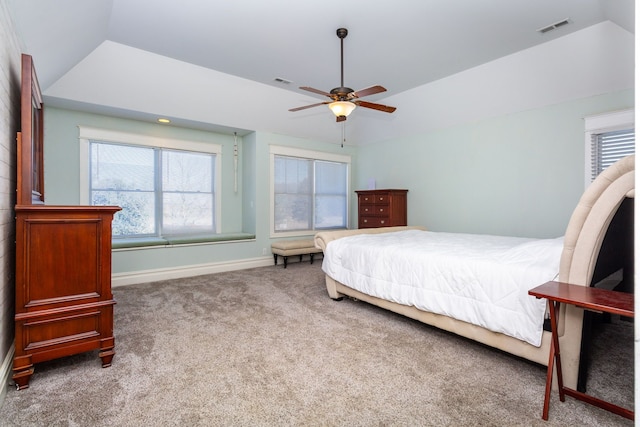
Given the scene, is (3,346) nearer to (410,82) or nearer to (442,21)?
(442,21)

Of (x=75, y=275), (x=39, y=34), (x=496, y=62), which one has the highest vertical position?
(x=496, y=62)

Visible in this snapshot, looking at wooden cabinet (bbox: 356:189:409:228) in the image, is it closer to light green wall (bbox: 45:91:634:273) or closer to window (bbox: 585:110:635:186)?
light green wall (bbox: 45:91:634:273)

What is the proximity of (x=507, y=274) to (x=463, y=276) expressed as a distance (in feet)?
1.00

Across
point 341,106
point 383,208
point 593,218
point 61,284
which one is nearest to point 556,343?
point 593,218

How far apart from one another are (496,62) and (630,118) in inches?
60.5

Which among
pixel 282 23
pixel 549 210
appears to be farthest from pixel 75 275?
pixel 549 210

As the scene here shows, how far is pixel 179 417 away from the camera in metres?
1.61

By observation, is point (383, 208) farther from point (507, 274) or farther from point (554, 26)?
point (507, 274)

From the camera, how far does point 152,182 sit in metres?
5.03

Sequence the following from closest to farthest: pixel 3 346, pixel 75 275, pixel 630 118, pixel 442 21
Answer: pixel 3 346 → pixel 75 275 → pixel 442 21 → pixel 630 118

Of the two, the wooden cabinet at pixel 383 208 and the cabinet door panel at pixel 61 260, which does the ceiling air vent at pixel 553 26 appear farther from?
the cabinet door panel at pixel 61 260

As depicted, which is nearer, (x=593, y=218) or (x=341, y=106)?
(x=593, y=218)

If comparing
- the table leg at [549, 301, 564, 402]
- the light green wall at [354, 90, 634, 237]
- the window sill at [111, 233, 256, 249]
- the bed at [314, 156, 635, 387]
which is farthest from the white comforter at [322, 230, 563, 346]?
the window sill at [111, 233, 256, 249]

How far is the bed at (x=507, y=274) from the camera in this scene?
5.42 ft
